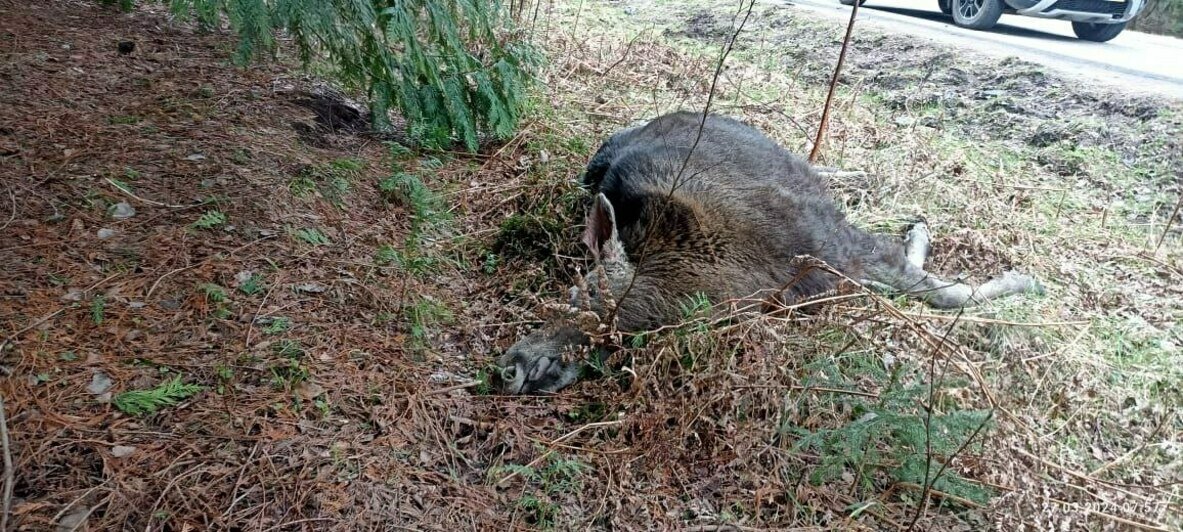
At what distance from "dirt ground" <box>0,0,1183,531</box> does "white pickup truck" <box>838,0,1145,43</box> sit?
616 centimetres

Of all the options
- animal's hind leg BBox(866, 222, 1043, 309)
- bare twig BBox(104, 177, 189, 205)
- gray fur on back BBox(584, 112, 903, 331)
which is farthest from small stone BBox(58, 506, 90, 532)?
animal's hind leg BBox(866, 222, 1043, 309)

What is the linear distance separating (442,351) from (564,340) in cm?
72

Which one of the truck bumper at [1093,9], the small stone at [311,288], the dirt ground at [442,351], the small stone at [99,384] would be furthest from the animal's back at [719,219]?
the truck bumper at [1093,9]

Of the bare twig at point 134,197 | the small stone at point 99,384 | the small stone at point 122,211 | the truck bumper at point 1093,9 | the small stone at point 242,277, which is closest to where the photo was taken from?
the small stone at point 99,384

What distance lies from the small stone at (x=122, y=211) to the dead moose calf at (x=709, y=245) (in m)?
2.26

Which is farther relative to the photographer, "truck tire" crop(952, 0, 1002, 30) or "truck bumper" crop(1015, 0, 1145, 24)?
"truck tire" crop(952, 0, 1002, 30)

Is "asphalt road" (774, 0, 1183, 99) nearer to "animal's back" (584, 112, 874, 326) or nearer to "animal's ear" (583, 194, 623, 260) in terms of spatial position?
"animal's back" (584, 112, 874, 326)

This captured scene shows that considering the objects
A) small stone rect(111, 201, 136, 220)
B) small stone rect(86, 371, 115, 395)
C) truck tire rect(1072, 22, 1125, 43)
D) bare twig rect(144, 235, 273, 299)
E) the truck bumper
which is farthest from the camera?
truck tire rect(1072, 22, 1125, 43)

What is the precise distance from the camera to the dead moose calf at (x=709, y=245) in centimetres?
398

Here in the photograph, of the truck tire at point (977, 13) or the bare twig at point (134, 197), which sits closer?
the bare twig at point (134, 197)

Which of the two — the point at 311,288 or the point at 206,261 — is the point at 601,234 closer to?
the point at 311,288

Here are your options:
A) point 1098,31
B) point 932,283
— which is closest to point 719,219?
point 932,283

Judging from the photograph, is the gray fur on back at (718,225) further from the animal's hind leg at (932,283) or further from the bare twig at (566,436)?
the bare twig at (566,436)

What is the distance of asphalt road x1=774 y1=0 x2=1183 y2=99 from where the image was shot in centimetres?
830
